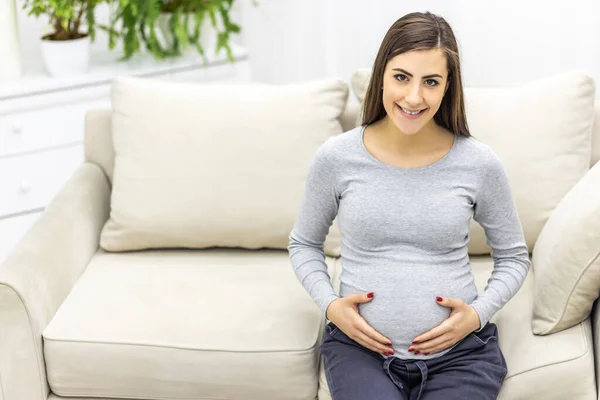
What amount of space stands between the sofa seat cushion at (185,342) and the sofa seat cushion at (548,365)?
0.35ft

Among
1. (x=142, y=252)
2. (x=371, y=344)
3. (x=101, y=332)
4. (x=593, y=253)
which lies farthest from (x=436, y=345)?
(x=142, y=252)

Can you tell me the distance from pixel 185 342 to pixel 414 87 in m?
0.70

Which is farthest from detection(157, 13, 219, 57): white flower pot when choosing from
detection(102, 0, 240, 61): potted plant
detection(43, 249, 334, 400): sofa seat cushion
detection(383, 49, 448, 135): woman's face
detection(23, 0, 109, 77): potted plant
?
detection(383, 49, 448, 135): woman's face

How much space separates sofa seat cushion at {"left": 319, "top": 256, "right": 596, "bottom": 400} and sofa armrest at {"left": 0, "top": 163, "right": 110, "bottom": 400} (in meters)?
0.61

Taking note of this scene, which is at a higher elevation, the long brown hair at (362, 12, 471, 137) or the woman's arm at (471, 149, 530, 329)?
the long brown hair at (362, 12, 471, 137)

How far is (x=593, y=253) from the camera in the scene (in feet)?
5.54

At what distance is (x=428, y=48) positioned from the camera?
159cm

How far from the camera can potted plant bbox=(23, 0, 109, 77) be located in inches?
114

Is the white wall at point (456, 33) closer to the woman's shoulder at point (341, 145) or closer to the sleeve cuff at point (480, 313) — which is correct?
the woman's shoulder at point (341, 145)

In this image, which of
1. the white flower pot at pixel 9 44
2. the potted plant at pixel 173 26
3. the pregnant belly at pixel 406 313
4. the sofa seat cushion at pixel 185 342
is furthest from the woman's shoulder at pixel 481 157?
the white flower pot at pixel 9 44

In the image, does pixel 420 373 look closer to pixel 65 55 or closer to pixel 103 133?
pixel 103 133

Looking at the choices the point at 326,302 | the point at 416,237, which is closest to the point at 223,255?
the point at 326,302

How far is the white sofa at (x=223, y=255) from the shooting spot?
1.79m

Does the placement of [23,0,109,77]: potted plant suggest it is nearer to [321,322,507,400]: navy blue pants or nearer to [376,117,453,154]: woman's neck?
[376,117,453,154]: woman's neck
